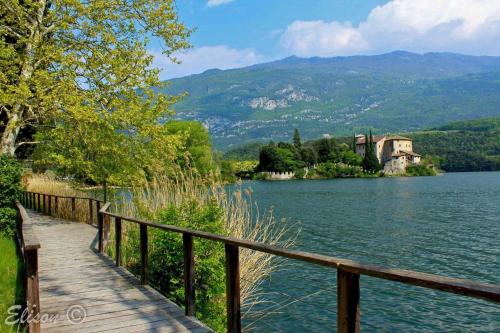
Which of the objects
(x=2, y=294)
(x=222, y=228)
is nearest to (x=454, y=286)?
(x=2, y=294)

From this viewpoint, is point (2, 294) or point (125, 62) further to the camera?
point (125, 62)

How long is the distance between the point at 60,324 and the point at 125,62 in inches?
453

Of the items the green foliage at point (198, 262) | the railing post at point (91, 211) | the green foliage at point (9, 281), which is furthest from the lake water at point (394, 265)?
the railing post at point (91, 211)

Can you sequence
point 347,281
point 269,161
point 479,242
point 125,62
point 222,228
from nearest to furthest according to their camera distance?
1. point 347,281
2. point 222,228
3. point 125,62
4. point 479,242
5. point 269,161

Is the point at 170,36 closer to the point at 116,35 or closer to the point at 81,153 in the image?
the point at 116,35

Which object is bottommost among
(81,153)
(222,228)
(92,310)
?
(92,310)

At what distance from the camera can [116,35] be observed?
52.5ft

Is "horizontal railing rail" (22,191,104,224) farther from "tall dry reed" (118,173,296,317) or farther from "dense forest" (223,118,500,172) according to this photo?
"dense forest" (223,118,500,172)

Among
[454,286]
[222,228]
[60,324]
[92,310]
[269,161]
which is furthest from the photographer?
[269,161]

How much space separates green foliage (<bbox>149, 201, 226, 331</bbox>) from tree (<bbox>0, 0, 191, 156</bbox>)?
5.84m

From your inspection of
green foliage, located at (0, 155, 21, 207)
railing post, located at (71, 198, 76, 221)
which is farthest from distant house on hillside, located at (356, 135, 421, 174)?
green foliage, located at (0, 155, 21, 207)

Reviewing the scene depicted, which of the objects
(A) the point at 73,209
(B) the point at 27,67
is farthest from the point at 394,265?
(B) the point at 27,67

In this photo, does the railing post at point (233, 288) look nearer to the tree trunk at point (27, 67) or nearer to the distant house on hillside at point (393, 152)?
the tree trunk at point (27, 67)

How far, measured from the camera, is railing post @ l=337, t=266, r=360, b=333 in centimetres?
334
